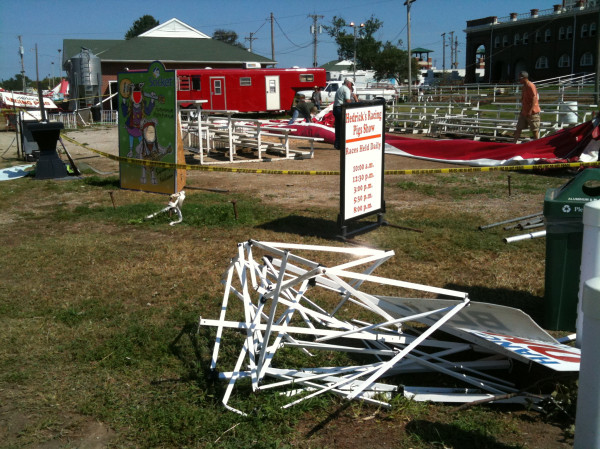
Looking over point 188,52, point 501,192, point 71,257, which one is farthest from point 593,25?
point 71,257

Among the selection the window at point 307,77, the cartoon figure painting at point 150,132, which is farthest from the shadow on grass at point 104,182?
the window at point 307,77

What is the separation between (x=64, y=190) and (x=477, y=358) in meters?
9.87

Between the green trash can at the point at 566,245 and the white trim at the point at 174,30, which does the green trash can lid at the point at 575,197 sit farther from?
the white trim at the point at 174,30

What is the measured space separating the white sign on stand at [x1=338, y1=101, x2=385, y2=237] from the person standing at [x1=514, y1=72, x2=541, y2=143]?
7.21 m

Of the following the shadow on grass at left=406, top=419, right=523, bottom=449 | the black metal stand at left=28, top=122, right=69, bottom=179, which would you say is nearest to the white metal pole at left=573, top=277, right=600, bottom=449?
the shadow on grass at left=406, top=419, right=523, bottom=449

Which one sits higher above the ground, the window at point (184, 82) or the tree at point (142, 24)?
the tree at point (142, 24)

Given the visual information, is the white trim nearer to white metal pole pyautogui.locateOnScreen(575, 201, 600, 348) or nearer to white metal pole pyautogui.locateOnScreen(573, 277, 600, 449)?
white metal pole pyautogui.locateOnScreen(575, 201, 600, 348)

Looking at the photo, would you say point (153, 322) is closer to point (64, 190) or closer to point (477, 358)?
point (477, 358)

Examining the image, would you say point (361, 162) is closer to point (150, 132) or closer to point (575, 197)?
point (575, 197)

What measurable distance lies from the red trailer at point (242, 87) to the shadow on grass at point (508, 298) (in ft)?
99.5

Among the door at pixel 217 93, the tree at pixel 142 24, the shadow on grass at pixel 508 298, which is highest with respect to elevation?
the tree at pixel 142 24

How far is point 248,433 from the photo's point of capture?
3.52 m

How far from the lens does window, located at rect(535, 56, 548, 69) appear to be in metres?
65.5

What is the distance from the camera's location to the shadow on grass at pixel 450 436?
11.0 feet
